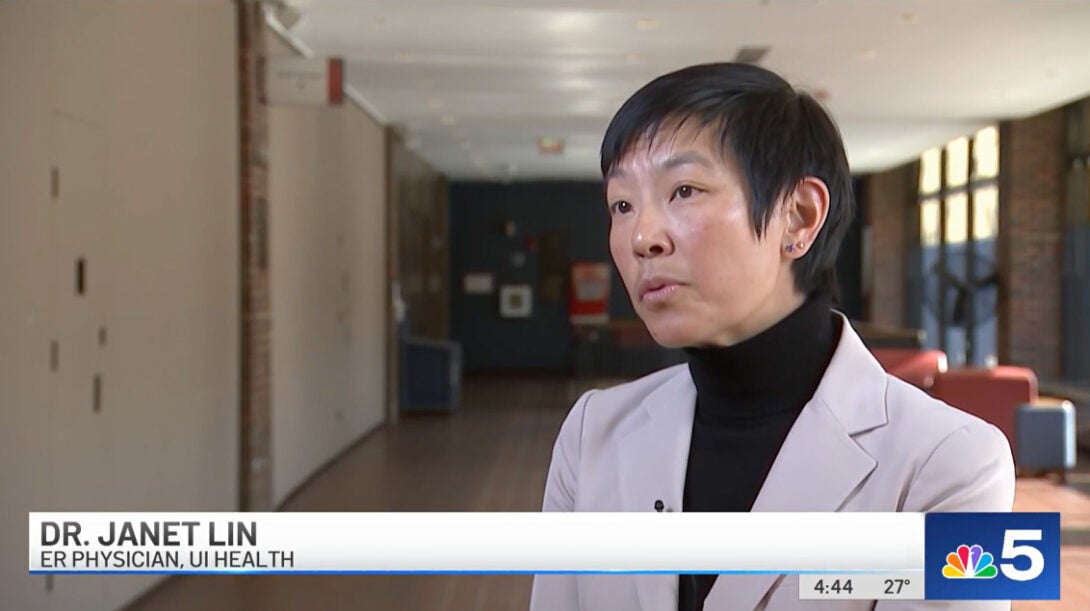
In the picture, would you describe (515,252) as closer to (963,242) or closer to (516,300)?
(516,300)

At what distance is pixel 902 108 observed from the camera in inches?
366

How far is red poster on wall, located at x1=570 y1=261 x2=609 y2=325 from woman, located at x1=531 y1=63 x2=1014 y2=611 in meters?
15.1

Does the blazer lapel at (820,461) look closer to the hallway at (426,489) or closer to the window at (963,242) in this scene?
the hallway at (426,489)

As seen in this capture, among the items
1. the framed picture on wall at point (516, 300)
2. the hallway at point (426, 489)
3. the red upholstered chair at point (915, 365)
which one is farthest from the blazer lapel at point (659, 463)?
the framed picture on wall at point (516, 300)

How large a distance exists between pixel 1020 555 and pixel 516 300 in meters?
15.3

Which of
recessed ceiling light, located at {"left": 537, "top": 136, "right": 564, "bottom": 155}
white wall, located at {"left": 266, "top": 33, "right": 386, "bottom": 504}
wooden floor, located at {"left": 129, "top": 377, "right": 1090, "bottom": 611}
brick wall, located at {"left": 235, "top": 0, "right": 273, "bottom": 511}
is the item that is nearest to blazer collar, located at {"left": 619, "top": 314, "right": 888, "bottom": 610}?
wooden floor, located at {"left": 129, "top": 377, "right": 1090, "bottom": 611}

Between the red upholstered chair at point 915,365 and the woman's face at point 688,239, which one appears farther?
the red upholstered chair at point 915,365

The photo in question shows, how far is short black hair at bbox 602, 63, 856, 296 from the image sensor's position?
95 cm

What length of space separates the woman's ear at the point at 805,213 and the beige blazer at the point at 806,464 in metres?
0.11

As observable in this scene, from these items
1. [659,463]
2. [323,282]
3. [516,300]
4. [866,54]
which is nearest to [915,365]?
[866,54]

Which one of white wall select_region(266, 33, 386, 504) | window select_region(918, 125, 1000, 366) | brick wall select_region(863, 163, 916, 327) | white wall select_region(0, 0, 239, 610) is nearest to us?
white wall select_region(0, 0, 239, 610)

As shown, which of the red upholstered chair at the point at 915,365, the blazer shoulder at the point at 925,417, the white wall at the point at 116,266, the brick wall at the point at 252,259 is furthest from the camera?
the red upholstered chair at the point at 915,365

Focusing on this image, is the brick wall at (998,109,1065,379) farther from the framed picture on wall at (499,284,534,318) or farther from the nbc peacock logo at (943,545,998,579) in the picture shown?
the nbc peacock logo at (943,545,998,579)

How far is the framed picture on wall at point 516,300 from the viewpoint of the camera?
16344mm
